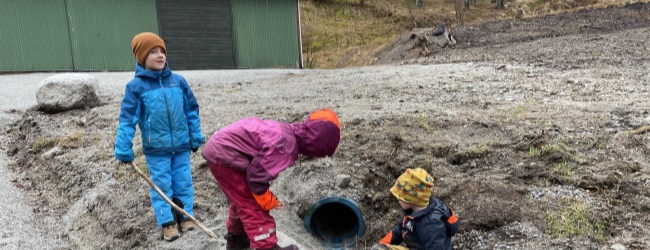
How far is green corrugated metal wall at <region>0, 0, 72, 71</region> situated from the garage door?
310cm

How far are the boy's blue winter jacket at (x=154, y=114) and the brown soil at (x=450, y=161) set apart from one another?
77 cm

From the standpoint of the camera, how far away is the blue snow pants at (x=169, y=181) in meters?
3.84

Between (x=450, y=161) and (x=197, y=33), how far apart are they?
1479 cm

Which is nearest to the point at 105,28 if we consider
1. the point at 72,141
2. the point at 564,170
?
the point at 72,141

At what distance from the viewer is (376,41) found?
26781mm

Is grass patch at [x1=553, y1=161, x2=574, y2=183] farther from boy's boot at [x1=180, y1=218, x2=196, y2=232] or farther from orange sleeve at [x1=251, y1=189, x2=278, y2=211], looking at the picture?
boy's boot at [x1=180, y1=218, x2=196, y2=232]

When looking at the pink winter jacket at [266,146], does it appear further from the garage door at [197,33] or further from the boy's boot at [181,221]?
the garage door at [197,33]

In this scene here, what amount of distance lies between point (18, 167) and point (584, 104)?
24.2 ft

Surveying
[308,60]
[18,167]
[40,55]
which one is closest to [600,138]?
[18,167]

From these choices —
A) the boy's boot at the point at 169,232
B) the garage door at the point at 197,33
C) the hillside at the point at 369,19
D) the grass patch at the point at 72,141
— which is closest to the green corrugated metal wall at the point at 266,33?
the garage door at the point at 197,33

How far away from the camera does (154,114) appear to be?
377 cm

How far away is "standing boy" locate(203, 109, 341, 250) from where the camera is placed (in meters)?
3.08

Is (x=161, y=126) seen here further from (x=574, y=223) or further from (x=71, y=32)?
(x=71, y=32)

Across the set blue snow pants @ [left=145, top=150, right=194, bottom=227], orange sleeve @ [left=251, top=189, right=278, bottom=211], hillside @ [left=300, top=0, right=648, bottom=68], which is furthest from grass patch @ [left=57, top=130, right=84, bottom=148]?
hillside @ [left=300, top=0, right=648, bottom=68]
